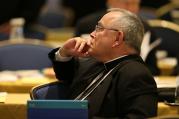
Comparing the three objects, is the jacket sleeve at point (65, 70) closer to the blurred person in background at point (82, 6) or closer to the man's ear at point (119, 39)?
the man's ear at point (119, 39)

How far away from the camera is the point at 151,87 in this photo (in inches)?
134

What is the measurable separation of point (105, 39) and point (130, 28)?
6.7 inches

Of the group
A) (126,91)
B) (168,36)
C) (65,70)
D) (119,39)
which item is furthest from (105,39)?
(168,36)

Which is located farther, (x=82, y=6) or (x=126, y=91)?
(x=82, y=6)

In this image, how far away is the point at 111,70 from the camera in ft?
11.9

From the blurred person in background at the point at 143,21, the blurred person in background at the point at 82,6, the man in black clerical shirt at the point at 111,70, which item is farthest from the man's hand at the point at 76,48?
the blurred person in background at the point at 82,6

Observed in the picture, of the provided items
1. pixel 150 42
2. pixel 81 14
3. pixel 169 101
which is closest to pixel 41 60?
pixel 150 42

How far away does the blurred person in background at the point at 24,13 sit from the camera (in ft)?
24.0

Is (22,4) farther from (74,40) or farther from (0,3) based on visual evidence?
(74,40)

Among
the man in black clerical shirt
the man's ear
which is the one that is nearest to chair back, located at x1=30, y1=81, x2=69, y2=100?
the man in black clerical shirt

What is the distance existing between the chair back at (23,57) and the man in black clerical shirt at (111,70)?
1.28m

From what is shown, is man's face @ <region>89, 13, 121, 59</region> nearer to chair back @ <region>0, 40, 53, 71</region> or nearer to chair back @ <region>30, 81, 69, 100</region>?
chair back @ <region>30, 81, 69, 100</region>

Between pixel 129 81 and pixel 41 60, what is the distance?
1.84 m

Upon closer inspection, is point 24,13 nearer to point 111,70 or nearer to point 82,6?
point 82,6
